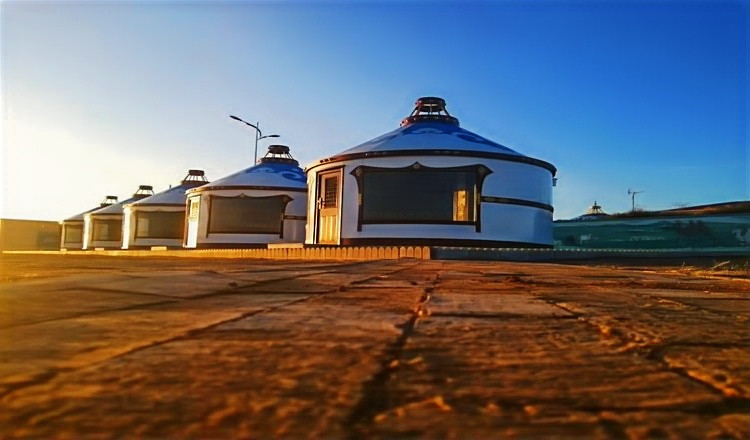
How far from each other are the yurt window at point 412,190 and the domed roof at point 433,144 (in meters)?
0.41

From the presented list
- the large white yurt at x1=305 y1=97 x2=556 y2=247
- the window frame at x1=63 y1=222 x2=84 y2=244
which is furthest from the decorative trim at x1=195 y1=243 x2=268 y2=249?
the window frame at x1=63 y1=222 x2=84 y2=244

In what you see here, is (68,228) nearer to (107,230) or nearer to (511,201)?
(107,230)

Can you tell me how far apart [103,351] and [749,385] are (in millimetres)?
1291

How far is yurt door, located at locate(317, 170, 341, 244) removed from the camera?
1494 centimetres

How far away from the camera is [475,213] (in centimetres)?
1383

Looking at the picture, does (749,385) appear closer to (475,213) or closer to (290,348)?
(290,348)

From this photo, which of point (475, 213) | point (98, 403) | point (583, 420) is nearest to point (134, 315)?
point (98, 403)

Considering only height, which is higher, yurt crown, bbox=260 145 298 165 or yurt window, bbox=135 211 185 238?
yurt crown, bbox=260 145 298 165

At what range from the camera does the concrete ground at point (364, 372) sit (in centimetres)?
78

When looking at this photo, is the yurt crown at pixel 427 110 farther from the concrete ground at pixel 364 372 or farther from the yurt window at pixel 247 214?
the concrete ground at pixel 364 372

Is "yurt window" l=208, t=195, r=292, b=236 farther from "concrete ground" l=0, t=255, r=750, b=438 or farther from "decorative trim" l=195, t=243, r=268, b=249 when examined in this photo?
"concrete ground" l=0, t=255, r=750, b=438

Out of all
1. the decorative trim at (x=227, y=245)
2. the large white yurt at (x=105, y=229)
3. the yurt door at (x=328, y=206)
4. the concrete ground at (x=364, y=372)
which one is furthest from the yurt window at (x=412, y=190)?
the large white yurt at (x=105, y=229)

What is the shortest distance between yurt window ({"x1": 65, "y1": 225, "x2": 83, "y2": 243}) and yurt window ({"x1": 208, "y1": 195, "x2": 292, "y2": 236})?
78.8 feet

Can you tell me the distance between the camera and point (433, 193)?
1516cm
